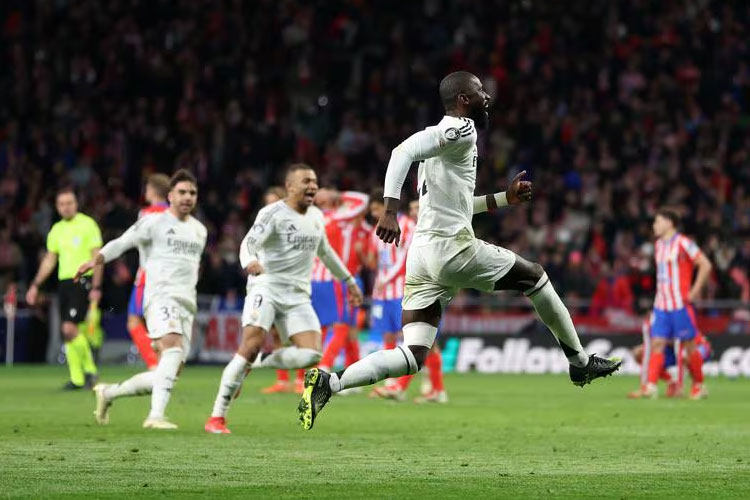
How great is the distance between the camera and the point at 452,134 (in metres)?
8.72

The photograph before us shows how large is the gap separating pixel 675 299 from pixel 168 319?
8.03 metres

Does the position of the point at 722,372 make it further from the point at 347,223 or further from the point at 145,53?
the point at 145,53

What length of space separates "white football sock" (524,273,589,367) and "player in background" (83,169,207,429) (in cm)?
390

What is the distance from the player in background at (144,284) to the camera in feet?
49.3

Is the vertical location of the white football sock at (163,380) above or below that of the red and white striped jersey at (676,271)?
Result: below

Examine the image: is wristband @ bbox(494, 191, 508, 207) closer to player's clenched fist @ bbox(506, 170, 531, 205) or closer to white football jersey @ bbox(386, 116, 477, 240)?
player's clenched fist @ bbox(506, 170, 531, 205)

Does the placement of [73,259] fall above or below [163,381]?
above

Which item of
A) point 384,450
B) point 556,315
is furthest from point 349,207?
Result: point 556,315

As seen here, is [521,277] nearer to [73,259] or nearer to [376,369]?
[376,369]

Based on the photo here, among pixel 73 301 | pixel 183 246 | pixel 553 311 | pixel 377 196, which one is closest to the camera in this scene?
pixel 553 311

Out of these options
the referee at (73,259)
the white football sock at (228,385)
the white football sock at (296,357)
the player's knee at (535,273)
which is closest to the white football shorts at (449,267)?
the player's knee at (535,273)

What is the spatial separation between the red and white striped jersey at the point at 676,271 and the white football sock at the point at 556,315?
28.5 ft

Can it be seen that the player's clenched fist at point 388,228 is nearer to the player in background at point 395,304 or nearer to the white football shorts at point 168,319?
the white football shorts at point 168,319

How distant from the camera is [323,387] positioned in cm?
873
